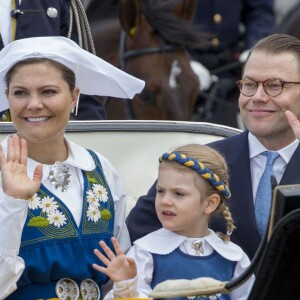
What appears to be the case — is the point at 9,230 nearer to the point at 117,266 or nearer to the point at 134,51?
the point at 117,266

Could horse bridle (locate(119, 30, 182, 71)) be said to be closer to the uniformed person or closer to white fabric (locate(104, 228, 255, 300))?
the uniformed person

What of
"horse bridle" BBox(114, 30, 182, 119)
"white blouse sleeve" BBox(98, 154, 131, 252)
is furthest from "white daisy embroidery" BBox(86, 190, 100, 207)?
"horse bridle" BBox(114, 30, 182, 119)

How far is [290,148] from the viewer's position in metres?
5.18

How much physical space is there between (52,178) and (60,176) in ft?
0.11

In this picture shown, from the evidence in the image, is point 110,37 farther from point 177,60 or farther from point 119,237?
point 119,237

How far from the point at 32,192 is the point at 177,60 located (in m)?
5.37

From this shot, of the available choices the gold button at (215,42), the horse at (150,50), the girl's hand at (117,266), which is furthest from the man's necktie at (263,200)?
the gold button at (215,42)

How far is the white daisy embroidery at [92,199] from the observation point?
4711 mm

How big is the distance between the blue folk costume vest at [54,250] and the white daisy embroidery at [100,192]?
1.4 inches

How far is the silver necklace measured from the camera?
15.3 ft

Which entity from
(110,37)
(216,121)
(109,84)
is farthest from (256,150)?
(216,121)

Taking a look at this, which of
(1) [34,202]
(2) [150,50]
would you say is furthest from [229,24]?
(1) [34,202]

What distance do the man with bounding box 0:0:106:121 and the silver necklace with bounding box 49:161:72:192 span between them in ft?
3.66

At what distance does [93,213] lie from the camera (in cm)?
470
